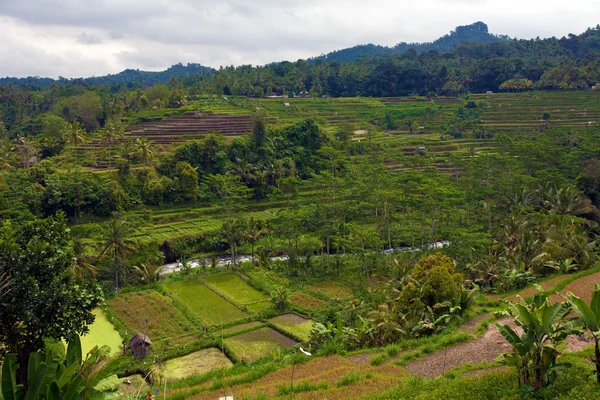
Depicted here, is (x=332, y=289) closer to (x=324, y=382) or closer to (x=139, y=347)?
(x=139, y=347)

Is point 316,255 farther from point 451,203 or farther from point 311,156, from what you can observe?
point 311,156

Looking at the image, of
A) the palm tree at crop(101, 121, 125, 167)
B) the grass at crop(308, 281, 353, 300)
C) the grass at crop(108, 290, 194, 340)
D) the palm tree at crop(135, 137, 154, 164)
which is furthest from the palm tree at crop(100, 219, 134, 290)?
the palm tree at crop(101, 121, 125, 167)

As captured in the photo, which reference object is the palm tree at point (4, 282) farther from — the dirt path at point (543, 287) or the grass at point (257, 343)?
the dirt path at point (543, 287)

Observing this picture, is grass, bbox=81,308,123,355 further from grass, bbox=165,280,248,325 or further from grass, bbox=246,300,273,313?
grass, bbox=246,300,273,313

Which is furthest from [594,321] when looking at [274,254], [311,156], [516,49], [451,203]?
[516,49]

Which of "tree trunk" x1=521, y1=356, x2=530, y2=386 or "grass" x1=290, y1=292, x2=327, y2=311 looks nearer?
"tree trunk" x1=521, y1=356, x2=530, y2=386

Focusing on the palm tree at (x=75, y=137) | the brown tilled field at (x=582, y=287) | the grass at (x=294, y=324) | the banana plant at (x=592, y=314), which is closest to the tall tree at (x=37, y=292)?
the banana plant at (x=592, y=314)
